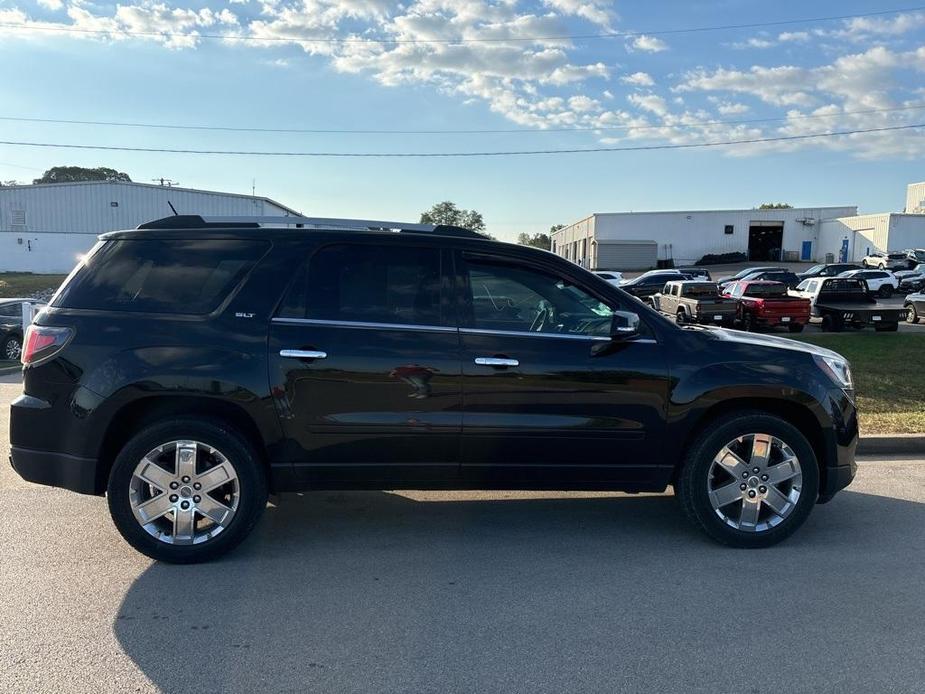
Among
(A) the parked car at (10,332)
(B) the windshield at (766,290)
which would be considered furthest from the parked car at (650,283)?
(A) the parked car at (10,332)

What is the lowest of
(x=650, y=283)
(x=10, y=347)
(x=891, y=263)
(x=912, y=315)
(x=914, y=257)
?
(x=10, y=347)

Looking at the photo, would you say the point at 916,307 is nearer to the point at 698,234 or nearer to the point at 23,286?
the point at 23,286

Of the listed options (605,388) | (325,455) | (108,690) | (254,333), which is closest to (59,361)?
(254,333)

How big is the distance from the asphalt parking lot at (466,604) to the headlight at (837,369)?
3.37 ft

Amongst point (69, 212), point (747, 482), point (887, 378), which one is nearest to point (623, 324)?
point (747, 482)

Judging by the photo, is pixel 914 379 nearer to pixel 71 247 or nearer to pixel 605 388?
pixel 605 388

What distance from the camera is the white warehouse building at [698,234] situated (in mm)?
63406

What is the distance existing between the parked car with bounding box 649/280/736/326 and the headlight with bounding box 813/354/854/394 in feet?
51.4

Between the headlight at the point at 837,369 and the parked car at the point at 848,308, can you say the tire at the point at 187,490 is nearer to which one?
the headlight at the point at 837,369

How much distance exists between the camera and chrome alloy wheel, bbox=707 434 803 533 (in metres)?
4.44

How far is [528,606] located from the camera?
3691 millimetres

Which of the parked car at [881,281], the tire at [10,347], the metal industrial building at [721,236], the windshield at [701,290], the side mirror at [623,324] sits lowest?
the tire at [10,347]

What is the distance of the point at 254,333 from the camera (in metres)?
4.16

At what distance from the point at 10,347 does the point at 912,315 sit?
83.0 feet
